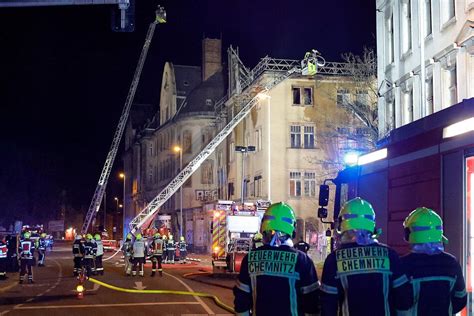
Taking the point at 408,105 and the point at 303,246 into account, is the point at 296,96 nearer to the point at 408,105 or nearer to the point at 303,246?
the point at 408,105

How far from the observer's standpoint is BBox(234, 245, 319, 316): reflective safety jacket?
4707 mm

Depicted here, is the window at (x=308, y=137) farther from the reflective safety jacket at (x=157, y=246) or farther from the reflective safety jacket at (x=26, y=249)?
the reflective safety jacket at (x=26, y=249)

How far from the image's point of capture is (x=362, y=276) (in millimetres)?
4539

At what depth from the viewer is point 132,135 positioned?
74.0 m

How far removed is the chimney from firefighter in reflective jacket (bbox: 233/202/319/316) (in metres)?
48.8

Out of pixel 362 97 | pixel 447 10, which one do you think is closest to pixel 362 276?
pixel 447 10

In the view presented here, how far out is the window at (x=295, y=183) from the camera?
38.2m

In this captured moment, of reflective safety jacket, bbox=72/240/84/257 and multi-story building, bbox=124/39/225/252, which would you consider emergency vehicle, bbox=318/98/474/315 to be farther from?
multi-story building, bbox=124/39/225/252

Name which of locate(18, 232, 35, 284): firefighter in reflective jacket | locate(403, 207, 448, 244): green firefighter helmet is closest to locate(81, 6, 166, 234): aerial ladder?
locate(18, 232, 35, 284): firefighter in reflective jacket

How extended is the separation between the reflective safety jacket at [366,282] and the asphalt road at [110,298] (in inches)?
328

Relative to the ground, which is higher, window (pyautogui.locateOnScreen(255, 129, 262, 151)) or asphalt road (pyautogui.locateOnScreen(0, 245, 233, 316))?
window (pyautogui.locateOnScreen(255, 129, 262, 151))

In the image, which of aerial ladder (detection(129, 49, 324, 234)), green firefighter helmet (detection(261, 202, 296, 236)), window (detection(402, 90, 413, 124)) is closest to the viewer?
green firefighter helmet (detection(261, 202, 296, 236))

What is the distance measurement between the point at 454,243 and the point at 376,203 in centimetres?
244

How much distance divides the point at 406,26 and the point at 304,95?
16266 millimetres
